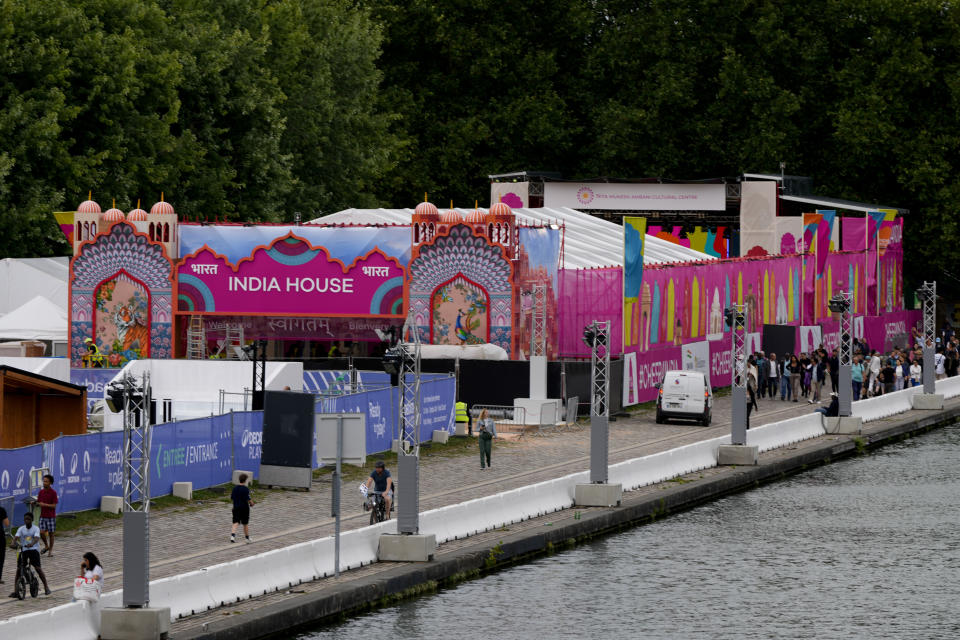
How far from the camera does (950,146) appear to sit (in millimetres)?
87000

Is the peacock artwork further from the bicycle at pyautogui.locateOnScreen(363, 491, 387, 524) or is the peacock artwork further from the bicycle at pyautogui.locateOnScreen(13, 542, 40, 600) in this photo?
the bicycle at pyautogui.locateOnScreen(13, 542, 40, 600)

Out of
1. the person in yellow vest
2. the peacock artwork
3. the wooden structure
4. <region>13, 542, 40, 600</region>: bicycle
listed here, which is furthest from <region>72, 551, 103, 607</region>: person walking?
the peacock artwork

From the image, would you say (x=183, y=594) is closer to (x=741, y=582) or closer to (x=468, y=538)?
(x=468, y=538)

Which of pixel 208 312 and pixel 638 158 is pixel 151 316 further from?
pixel 638 158

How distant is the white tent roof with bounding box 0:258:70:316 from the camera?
2438 inches

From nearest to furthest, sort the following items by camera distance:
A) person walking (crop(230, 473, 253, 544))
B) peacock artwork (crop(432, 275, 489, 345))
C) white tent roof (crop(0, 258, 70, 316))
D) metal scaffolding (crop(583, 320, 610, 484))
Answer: person walking (crop(230, 473, 253, 544))
metal scaffolding (crop(583, 320, 610, 484))
peacock artwork (crop(432, 275, 489, 345))
white tent roof (crop(0, 258, 70, 316))

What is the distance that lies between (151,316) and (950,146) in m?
45.8

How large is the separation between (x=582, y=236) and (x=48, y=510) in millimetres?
37703

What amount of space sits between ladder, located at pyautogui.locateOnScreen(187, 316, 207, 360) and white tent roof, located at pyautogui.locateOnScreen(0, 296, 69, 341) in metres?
4.21

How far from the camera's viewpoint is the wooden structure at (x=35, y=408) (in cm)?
3622

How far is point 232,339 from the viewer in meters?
59.6

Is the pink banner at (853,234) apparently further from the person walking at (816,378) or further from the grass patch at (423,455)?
the grass patch at (423,455)

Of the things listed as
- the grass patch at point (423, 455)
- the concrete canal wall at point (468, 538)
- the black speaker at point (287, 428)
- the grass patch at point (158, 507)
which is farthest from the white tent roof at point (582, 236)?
the grass patch at point (158, 507)

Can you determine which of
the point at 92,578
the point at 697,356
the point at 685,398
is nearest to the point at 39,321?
the point at 685,398
